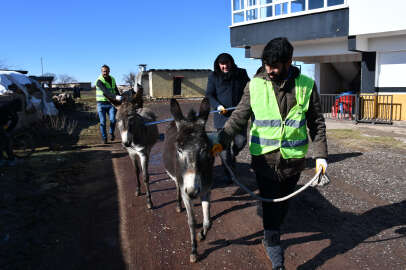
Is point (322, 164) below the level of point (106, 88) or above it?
below

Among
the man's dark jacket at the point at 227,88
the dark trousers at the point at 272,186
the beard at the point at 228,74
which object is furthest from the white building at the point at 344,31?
the dark trousers at the point at 272,186

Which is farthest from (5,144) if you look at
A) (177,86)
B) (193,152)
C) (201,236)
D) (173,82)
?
(177,86)

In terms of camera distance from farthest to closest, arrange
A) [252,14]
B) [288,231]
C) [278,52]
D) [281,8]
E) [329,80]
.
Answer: [329,80]
[252,14]
[281,8]
[288,231]
[278,52]

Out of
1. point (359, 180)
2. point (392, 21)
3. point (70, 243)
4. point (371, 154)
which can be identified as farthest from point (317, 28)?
point (70, 243)

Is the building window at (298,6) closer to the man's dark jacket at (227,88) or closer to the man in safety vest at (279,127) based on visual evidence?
the man's dark jacket at (227,88)

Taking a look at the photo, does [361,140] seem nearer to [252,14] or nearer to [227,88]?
[227,88]

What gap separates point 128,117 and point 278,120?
9.59ft

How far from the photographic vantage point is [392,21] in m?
11.9

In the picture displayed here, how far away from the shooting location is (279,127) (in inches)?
110

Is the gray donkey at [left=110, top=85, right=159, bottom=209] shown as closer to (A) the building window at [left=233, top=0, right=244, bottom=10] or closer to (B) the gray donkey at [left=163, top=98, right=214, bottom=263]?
(B) the gray donkey at [left=163, top=98, right=214, bottom=263]

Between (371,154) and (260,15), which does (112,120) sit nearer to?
(371,154)

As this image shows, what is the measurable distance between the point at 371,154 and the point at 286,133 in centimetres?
625

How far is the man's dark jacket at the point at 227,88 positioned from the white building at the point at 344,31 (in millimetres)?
10275

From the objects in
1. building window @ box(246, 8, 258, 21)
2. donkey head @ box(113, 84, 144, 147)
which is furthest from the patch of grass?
building window @ box(246, 8, 258, 21)
